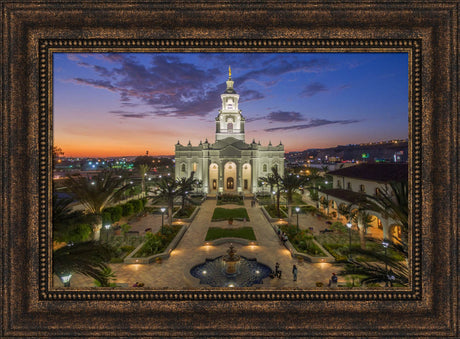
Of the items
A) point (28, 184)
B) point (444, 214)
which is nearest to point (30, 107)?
Result: point (28, 184)

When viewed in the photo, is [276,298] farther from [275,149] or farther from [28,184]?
[275,149]

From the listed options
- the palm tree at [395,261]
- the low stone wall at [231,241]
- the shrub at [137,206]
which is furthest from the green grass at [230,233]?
the palm tree at [395,261]

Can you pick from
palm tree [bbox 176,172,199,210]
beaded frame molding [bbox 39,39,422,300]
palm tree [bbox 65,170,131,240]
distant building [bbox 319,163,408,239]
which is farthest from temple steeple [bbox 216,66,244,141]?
beaded frame molding [bbox 39,39,422,300]

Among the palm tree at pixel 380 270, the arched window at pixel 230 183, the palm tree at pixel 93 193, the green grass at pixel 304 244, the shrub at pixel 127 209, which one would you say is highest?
A: the palm tree at pixel 93 193

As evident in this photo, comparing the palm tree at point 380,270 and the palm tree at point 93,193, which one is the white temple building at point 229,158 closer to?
the palm tree at point 93,193

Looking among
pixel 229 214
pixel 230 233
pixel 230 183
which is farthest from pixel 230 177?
pixel 230 233

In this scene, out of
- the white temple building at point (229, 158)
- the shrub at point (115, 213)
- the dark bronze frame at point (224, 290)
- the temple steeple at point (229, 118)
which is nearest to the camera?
the dark bronze frame at point (224, 290)

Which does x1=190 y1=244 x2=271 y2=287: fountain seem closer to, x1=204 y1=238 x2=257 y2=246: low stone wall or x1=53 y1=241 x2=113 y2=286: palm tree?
x1=204 y1=238 x2=257 y2=246: low stone wall
